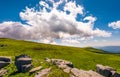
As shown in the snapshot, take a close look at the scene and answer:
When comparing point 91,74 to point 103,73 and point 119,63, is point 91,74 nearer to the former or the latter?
point 103,73

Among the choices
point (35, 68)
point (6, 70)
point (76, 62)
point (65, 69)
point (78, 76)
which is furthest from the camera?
point (76, 62)

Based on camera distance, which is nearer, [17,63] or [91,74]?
[91,74]

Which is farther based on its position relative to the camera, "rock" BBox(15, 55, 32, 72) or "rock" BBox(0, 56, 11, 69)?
"rock" BBox(0, 56, 11, 69)

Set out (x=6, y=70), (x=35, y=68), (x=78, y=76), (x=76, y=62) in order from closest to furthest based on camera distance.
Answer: (x=78, y=76)
(x=35, y=68)
(x=6, y=70)
(x=76, y=62)

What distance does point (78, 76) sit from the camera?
43094 millimetres

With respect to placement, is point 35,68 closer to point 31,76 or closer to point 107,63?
point 31,76

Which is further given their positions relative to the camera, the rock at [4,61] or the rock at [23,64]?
the rock at [4,61]

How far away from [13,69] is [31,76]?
11.7 meters

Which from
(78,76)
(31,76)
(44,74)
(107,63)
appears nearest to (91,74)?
(78,76)

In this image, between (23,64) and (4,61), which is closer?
(23,64)

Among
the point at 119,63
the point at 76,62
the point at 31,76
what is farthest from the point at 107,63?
the point at 31,76

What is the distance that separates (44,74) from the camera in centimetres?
4531

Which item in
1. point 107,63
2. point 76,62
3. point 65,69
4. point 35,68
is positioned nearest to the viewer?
point 65,69

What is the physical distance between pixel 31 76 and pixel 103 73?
16.9m
